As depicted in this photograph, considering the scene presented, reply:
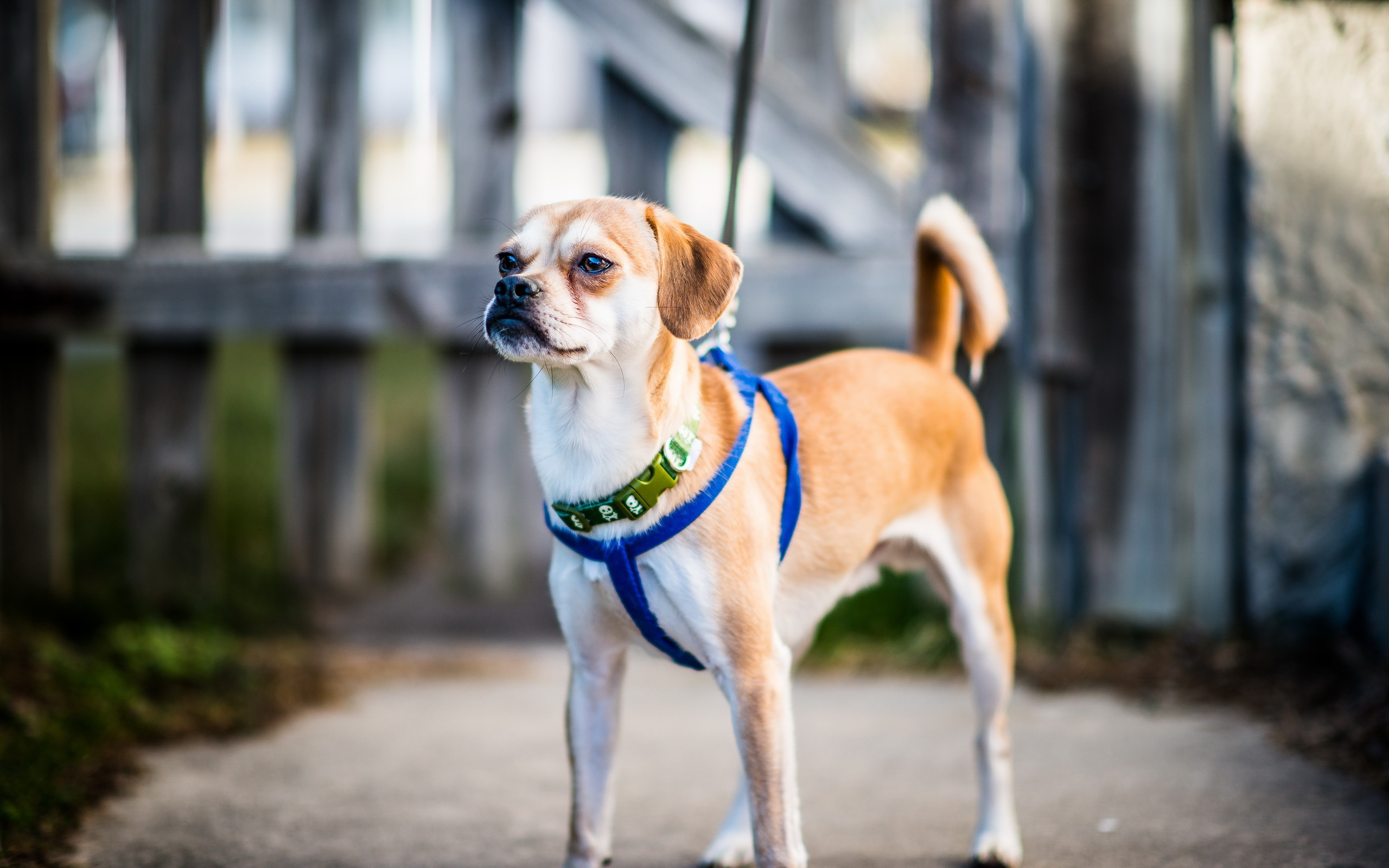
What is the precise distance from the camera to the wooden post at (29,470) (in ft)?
15.5

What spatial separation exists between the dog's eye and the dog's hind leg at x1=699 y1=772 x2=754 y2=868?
1.25m

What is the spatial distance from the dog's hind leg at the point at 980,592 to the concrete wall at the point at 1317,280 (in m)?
1.61

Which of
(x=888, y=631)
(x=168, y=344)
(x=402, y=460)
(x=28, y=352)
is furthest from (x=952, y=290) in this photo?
(x=402, y=460)

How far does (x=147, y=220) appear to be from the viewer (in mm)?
4781

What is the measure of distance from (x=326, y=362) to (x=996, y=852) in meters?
3.40

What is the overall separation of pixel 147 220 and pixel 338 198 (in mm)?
779

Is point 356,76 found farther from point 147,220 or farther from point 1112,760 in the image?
point 1112,760

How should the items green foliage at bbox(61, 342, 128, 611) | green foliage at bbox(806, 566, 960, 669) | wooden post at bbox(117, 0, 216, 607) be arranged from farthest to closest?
green foliage at bbox(61, 342, 128, 611)
wooden post at bbox(117, 0, 216, 607)
green foliage at bbox(806, 566, 960, 669)

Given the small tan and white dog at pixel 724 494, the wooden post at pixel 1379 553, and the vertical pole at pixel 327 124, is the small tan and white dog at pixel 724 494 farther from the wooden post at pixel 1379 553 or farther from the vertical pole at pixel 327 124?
the vertical pole at pixel 327 124

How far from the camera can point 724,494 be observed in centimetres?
248

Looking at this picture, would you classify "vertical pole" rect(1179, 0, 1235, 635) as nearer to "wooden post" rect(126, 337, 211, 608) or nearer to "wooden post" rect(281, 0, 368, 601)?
"wooden post" rect(281, 0, 368, 601)

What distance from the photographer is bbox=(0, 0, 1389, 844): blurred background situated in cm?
405

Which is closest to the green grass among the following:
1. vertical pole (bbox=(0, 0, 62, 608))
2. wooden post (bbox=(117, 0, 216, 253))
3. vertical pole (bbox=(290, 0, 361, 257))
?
vertical pole (bbox=(0, 0, 62, 608))

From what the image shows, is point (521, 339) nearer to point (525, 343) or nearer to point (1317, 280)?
point (525, 343)
